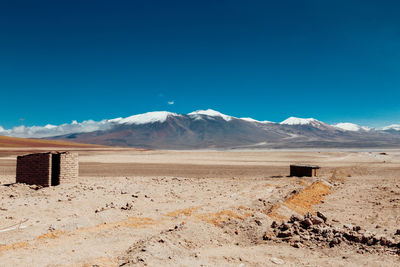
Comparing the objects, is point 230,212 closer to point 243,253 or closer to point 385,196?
point 243,253

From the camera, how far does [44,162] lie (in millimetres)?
13383

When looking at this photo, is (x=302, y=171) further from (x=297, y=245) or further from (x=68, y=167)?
(x=68, y=167)

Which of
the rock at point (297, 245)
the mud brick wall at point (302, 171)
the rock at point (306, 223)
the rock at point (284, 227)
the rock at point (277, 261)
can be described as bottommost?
the rock at point (277, 261)

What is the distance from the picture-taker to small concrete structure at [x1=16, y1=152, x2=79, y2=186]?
43.8ft

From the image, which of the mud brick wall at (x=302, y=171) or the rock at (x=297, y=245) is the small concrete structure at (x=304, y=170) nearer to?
the mud brick wall at (x=302, y=171)

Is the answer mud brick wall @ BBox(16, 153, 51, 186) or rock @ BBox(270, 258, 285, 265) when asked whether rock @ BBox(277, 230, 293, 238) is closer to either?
rock @ BBox(270, 258, 285, 265)

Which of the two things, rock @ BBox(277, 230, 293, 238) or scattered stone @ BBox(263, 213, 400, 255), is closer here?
scattered stone @ BBox(263, 213, 400, 255)

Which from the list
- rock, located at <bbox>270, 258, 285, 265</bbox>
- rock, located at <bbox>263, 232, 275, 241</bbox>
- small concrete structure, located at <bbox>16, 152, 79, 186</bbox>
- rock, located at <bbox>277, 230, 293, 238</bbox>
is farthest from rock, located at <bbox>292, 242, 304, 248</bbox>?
small concrete structure, located at <bbox>16, 152, 79, 186</bbox>

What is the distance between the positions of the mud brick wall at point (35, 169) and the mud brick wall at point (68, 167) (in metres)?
0.59

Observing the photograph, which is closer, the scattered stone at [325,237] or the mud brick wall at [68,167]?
the scattered stone at [325,237]

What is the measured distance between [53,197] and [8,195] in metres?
2.08

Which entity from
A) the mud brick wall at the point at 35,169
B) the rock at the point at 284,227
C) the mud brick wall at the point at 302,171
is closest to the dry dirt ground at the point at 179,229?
the rock at the point at 284,227

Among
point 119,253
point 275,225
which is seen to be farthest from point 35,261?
point 275,225

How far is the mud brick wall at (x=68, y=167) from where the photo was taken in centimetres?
1382
